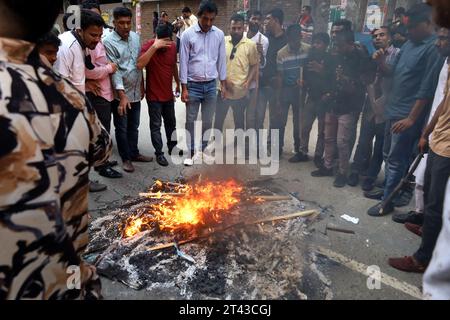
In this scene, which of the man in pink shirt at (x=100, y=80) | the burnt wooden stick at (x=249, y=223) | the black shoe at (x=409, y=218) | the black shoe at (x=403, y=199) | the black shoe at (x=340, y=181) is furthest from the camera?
the black shoe at (x=340, y=181)

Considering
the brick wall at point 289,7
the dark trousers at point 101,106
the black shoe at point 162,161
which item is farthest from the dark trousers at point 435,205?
the brick wall at point 289,7

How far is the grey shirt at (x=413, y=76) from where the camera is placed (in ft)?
12.6

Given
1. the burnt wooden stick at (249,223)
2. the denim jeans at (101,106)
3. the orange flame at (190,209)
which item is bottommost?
the burnt wooden stick at (249,223)

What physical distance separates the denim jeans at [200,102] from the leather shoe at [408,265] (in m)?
3.77

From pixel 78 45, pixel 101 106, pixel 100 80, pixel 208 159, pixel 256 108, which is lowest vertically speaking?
→ pixel 208 159

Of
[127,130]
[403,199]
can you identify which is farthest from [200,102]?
[403,199]

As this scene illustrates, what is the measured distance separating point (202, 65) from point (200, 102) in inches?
26.6

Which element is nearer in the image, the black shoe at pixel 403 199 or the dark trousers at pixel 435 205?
the dark trousers at pixel 435 205

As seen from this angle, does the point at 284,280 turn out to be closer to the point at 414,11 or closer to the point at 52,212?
the point at 52,212

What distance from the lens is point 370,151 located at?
525 centimetres

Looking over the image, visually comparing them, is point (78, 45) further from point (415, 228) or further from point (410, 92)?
point (415, 228)

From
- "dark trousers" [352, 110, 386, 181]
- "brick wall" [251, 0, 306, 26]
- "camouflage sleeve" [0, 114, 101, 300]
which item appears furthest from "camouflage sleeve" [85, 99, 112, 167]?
"brick wall" [251, 0, 306, 26]

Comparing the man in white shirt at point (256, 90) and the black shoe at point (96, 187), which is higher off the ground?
the man in white shirt at point (256, 90)

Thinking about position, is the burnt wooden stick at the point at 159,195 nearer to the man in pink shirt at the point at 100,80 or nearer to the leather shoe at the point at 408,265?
the man in pink shirt at the point at 100,80
